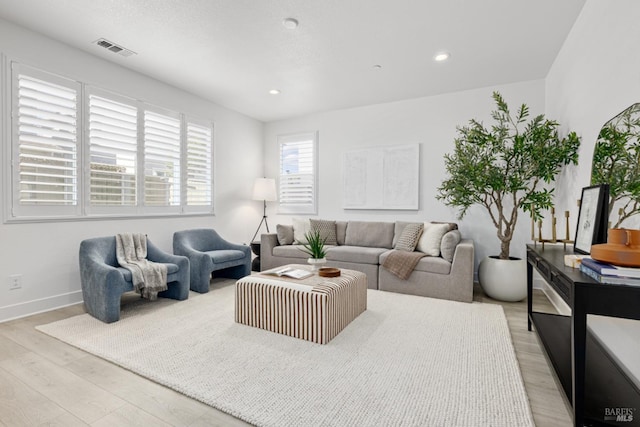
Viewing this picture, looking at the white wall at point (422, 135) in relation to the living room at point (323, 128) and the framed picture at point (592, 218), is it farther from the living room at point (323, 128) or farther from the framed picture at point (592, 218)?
the framed picture at point (592, 218)

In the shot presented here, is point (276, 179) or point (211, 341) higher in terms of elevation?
point (276, 179)

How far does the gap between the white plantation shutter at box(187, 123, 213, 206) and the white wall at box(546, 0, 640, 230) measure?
4.70 m

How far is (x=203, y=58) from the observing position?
3555 millimetres

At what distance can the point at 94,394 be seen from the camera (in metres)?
1.80

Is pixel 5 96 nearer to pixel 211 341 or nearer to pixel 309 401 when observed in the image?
pixel 211 341

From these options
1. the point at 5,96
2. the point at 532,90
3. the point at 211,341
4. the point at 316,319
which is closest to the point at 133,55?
the point at 5,96

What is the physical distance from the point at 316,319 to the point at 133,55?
352cm

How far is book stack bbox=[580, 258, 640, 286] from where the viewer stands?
1.29 meters

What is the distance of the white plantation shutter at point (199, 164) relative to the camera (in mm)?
4730

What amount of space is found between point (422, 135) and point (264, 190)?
2.83m

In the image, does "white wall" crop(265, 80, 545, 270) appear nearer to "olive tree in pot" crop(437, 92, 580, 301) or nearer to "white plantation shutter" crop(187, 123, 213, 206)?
"olive tree in pot" crop(437, 92, 580, 301)

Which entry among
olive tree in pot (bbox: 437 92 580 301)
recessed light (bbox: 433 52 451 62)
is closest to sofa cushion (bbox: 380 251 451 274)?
olive tree in pot (bbox: 437 92 580 301)

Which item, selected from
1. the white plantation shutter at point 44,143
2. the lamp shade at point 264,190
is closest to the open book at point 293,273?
the white plantation shutter at point 44,143

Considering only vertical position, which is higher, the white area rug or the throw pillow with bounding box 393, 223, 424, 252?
the throw pillow with bounding box 393, 223, 424, 252
